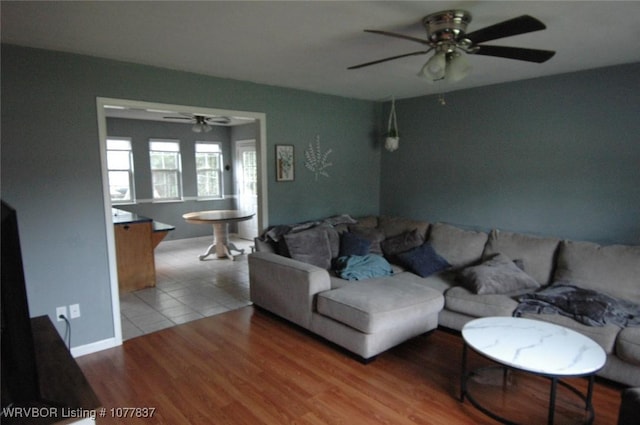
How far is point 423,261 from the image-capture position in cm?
382

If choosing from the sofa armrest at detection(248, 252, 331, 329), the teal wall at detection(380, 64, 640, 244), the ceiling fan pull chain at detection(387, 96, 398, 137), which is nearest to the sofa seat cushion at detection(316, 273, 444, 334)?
the sofa armrest at detection(248, 252, 331, 329)

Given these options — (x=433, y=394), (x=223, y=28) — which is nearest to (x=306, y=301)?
(x=433, y=394)

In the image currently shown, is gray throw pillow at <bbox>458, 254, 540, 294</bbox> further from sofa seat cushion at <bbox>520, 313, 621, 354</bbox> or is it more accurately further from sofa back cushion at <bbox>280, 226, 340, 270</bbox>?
sofa back cushion at <bbox>280, 226, 340, 270</bbox>

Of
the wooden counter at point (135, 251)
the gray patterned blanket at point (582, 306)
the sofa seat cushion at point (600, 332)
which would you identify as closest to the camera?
the sofa seat cushion at point (600, 332)

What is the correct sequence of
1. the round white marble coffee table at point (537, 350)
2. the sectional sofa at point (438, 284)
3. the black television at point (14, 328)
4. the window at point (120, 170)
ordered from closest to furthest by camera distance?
the black television at point (14, 328) < the round white marble coffee table at point (537, 350) < the sectional sofa at point (438, 284) < the window at point (120, 170)

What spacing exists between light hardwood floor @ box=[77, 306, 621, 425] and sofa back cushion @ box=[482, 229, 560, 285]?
924 millimetres

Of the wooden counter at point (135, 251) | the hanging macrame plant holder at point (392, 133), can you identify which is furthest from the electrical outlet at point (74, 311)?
the hanging macrame plant holder at point (392, 133)

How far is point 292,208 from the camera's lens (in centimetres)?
449

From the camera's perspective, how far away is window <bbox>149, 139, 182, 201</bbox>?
7.19 m

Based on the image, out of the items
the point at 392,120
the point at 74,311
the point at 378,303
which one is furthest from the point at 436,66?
the point at 74,311

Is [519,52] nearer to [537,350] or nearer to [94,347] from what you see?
[537,350]

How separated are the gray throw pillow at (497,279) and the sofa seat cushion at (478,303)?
6 centimetres

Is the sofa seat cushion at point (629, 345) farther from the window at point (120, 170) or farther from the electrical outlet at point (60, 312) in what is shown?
the window at point (120, 170)

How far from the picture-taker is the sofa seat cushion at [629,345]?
7.85 feet
